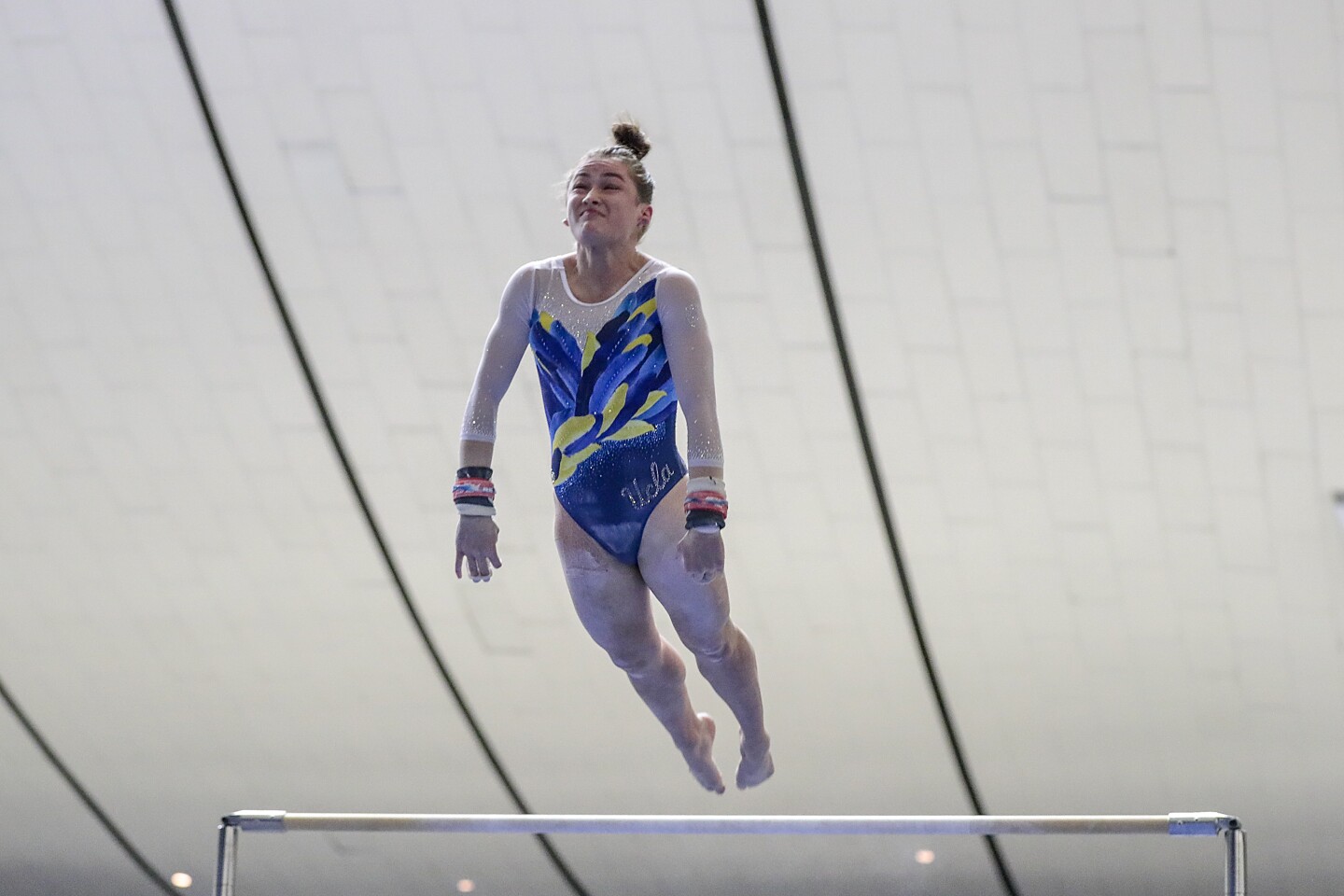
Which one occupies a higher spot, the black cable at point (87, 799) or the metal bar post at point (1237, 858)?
the black cable at point (87, 799)

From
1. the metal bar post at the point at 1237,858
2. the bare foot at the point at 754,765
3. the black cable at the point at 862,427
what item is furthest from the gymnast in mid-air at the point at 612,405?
the black cable at the point at 862,427

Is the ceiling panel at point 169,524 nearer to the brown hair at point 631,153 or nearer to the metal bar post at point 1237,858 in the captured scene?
the brown hair at point 631,153

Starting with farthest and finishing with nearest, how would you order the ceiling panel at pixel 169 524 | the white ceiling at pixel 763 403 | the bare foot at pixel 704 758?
1. the ceiling panel at pixel 169 524
2. the white ceiling at pixel 763 403
3. the bare foot at pixel 704 758

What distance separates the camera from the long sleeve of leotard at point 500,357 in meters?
3.81

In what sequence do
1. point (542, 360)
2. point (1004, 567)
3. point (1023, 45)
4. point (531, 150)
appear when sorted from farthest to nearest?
point (1004, 567)
point (531, 150)
point (1023, 45)
point (542, 360)

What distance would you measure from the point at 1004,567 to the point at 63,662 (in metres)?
4.55

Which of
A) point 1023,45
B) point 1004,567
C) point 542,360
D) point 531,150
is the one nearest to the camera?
point 542,360

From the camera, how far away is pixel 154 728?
7652 mm

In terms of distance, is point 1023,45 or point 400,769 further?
point 400,769

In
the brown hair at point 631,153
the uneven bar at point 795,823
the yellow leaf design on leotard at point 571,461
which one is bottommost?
the uneven bar at point 795,823

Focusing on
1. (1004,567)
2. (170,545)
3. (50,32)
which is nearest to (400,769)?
(170,545)

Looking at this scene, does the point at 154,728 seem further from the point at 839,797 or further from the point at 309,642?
the point at 839,797

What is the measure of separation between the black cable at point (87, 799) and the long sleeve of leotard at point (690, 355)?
17.8ft

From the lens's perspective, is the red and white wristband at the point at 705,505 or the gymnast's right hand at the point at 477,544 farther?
the gymnast's right hand at the point at 477,544
